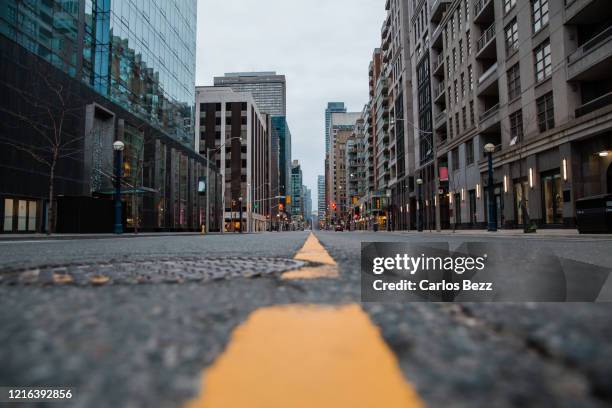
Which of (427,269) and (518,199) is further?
(518,199)

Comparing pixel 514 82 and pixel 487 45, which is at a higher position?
pixel 487 45

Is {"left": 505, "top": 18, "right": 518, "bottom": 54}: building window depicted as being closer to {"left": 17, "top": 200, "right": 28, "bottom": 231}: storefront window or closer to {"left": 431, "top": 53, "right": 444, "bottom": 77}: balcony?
{"left": 431, "top": 53, "right": 444, "bottom": 77}: balcony

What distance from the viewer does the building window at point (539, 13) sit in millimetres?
24297

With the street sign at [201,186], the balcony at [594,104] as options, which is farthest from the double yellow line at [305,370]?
the street sign at [201,186]

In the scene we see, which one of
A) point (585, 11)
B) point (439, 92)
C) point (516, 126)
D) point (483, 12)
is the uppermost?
point (483, 12)

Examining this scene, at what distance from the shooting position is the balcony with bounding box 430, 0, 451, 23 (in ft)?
142

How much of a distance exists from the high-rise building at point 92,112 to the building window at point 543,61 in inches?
1090

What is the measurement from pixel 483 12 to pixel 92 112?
3179 centimetres

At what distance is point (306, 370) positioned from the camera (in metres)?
0.72

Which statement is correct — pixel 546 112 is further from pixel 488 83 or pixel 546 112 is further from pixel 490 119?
pixel 488 83

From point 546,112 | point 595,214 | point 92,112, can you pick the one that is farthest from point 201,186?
point 595,214

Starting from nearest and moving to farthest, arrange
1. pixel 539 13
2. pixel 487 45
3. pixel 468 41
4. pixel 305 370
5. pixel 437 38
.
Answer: pixel 305 370, pixel 539 13, pixel 487 45, pixel 468 41, pixel 437 38

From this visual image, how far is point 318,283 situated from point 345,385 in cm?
117

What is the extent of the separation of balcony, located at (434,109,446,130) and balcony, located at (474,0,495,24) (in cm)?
1094
